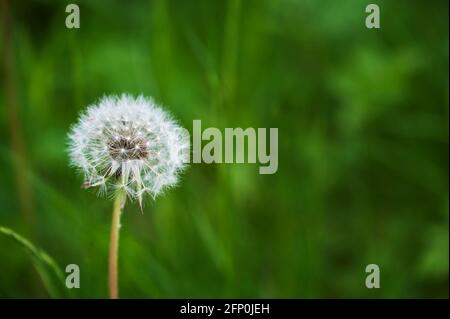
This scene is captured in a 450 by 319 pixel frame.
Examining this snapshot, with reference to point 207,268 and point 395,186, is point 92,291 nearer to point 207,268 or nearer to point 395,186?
point 207,268

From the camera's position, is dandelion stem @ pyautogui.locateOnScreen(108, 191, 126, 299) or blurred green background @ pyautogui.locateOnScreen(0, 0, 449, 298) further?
blurred green background @ pyautogui.locateOnScreen(0, 0, 449, 298)

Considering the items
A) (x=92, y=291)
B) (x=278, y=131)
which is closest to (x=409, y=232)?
(x=278, y=131)

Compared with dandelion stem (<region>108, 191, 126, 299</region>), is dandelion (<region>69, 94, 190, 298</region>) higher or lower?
higher

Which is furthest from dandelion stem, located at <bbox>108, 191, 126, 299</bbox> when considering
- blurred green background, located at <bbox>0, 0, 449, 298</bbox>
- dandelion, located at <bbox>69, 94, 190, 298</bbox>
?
blurred green background, located at <bbox>0, 0, 449, 298</bbox>

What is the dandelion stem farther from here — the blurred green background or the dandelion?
the blurred green background

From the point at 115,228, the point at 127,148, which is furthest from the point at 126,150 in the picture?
the point at 115,228

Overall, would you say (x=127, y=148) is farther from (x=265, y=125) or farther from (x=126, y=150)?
(x=265, y=125)
